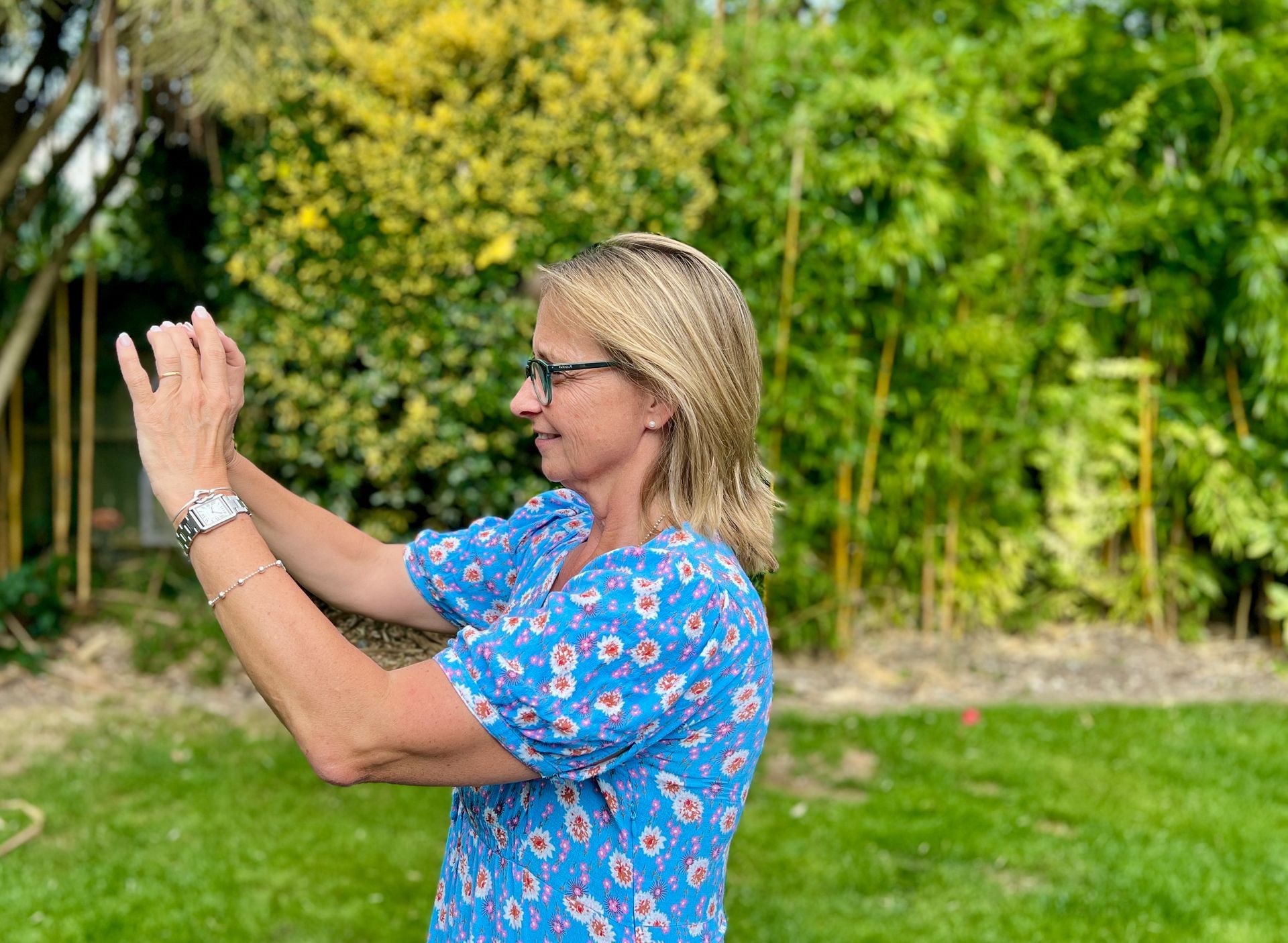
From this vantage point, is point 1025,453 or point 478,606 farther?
point 1025,453

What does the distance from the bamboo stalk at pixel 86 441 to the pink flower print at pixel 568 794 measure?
4.55 m

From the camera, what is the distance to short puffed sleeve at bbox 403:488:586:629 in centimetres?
165

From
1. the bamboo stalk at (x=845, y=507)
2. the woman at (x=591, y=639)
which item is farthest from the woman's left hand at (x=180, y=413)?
the bamboo stalk at (x=845, y=507)

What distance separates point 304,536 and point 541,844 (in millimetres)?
558

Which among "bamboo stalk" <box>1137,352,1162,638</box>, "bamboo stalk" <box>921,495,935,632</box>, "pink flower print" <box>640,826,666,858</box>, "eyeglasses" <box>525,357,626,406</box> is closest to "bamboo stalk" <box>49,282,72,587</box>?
"bamboo stalk" <box>921,495,935,632</box>

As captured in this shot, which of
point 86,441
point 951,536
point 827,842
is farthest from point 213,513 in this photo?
point 86,441

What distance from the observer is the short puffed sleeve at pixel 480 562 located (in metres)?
1.65

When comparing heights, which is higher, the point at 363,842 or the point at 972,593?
the point at 972,593

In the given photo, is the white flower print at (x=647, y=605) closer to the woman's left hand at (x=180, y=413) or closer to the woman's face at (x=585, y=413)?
the woman's face at (x=585, y=413)

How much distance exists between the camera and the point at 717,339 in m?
1.36

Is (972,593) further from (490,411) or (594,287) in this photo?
(594,287)

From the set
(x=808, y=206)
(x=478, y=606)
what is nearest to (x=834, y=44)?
(x=808, y=206)

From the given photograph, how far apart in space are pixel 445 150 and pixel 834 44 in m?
1.81

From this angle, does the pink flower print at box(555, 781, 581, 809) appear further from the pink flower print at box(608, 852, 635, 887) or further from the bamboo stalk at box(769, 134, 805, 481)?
the bamboo stalk at box(769, 134, 805, 481)
